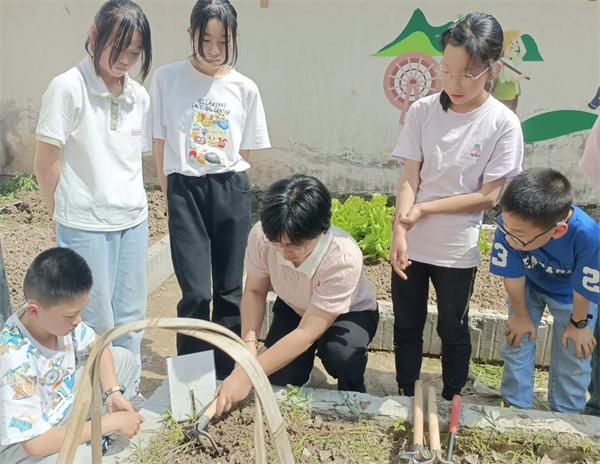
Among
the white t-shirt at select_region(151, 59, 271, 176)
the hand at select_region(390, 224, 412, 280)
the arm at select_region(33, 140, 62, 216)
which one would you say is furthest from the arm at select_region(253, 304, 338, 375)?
the arm at select_region(33, 140, 62, 216)

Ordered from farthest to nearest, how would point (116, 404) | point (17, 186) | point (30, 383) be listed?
1. point (17, 186)
2. point (116, 404)
3. point (30, 383)

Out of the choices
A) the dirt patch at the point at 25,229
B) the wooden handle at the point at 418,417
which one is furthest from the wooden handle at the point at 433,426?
the dirt patch at the point at 25,229

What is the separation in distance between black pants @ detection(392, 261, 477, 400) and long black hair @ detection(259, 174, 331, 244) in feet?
2.30

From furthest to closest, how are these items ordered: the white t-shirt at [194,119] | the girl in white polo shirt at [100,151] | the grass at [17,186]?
the grass at [17,186], the white t-shirt at [194,119], the girl in white polo shirt at [100,151]

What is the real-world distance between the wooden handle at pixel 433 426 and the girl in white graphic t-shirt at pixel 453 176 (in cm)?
48

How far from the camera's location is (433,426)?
2.08m

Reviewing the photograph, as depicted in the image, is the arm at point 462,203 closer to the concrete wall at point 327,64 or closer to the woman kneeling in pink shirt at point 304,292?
the woman kneeling in pink shirt at point 304,292

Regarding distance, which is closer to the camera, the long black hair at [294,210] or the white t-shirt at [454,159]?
the long black hair at [294,210]

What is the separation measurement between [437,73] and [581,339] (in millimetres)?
3653

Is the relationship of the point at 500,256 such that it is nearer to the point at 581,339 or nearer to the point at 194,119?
the point at 581,339

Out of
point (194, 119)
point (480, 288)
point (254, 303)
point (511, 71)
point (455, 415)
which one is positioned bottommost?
point (480, 288)

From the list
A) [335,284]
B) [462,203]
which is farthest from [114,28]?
[462,203]

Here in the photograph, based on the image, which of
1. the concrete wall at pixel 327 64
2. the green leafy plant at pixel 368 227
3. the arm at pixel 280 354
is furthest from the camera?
the concrete wall at pixel 327 64

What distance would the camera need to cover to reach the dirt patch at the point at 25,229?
13.1ft
